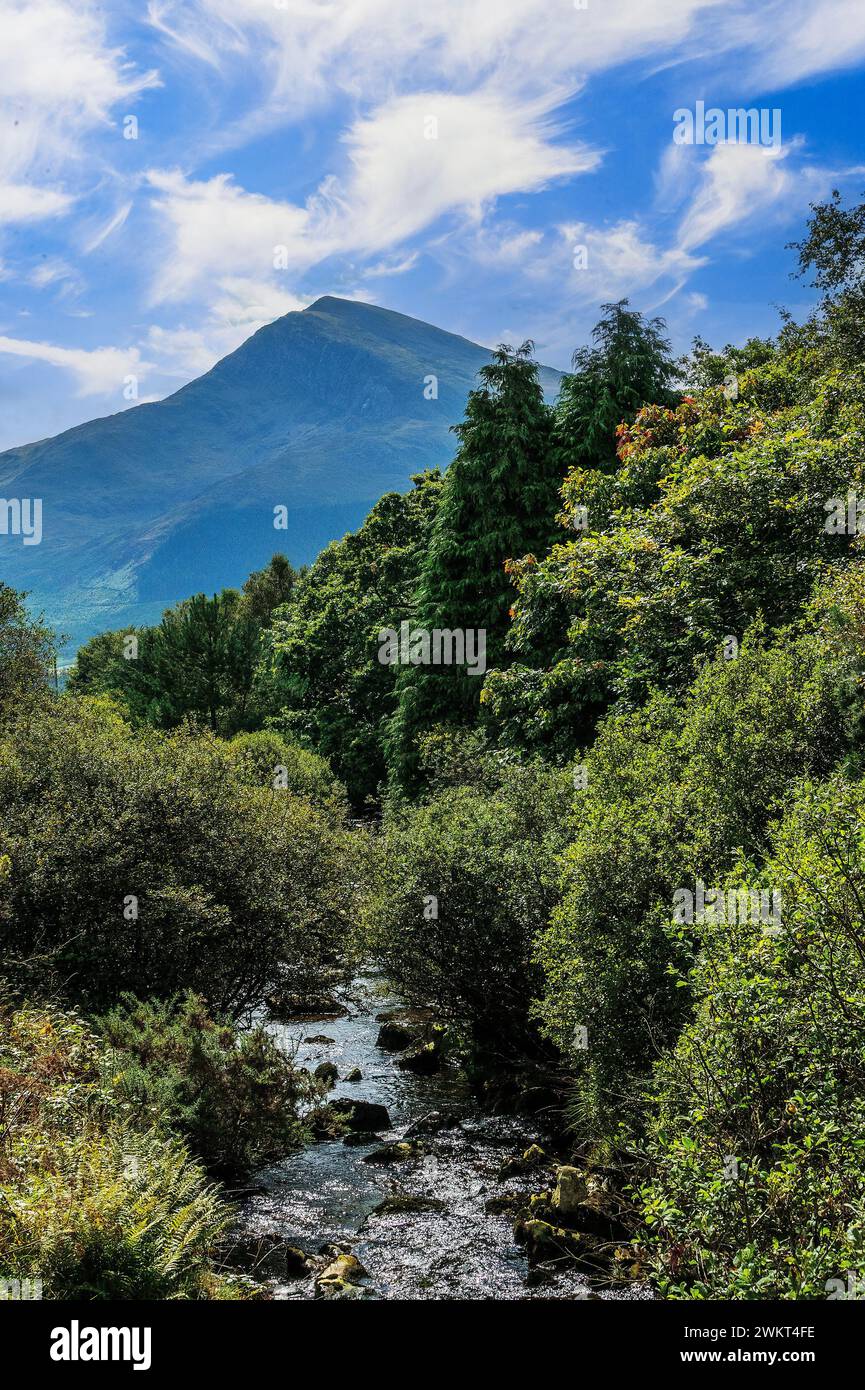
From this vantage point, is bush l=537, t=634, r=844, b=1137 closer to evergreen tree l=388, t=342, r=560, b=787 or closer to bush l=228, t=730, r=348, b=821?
bush l=228, t=730, r=348, b=821

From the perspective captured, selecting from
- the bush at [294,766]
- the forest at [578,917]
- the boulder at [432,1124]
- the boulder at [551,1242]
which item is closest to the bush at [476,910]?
the forest at [578,917]

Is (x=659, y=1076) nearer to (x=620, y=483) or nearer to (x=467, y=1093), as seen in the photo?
(x=467, y=1093)

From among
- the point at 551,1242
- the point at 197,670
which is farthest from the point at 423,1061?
the point at 197,670

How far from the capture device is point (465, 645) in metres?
29.4

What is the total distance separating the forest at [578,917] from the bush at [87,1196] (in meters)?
0.03

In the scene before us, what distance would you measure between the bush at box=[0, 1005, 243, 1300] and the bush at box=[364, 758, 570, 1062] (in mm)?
5187

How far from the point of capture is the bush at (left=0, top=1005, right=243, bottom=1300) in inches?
245

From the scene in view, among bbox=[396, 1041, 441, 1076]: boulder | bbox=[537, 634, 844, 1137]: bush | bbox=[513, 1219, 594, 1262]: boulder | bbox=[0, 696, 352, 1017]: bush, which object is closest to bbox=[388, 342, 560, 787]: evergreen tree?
bbox=[0, 696, 352, 1017]: bush

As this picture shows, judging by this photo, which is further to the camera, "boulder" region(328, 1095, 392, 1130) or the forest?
"boulder" region(328, 1095, 392, 1130)

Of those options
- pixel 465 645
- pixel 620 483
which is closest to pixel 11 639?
pixel 465 645

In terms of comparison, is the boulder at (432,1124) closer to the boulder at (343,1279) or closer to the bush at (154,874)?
the bush at (154,874)

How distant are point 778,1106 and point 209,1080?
7.70 meters

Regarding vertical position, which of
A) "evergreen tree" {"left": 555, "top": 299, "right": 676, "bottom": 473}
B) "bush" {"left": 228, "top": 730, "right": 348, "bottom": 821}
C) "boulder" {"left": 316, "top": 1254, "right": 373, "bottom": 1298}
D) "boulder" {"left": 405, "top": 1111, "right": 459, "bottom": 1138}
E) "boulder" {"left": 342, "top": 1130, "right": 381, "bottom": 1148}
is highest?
"evergreen tree" {"left": 555, "top": 299, "right": 676, "bottom": 473}
